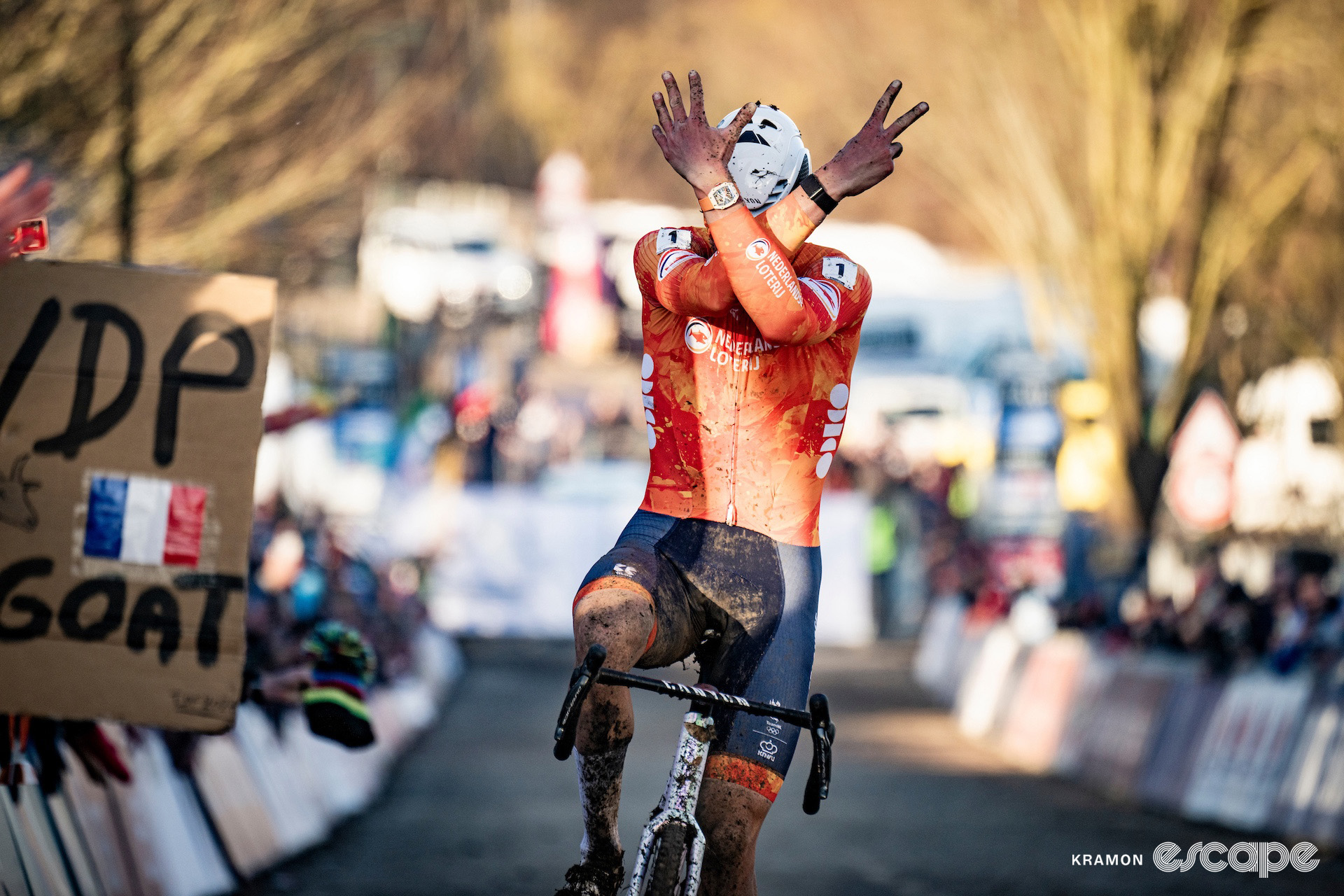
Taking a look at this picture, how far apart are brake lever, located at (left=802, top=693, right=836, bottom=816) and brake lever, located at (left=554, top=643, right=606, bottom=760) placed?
0.57m

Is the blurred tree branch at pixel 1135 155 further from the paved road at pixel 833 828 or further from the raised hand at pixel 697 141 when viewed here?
the raised hand at pixel 697 141

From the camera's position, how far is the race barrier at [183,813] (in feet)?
21.9

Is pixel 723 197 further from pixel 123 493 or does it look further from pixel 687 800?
pixel 123 493

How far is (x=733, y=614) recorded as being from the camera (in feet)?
17.7

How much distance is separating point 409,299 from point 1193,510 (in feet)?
64.4

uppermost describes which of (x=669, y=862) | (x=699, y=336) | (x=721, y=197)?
(x=721, y=197)

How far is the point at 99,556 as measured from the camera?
614 cm

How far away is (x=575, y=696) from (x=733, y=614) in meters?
0.79

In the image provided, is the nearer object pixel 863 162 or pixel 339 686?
pixel 863 162

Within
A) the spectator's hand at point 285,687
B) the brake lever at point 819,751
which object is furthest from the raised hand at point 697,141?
the spectator's hand at point 285,687

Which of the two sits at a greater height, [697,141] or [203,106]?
[203,106]

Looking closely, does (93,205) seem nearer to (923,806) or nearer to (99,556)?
(923,806)

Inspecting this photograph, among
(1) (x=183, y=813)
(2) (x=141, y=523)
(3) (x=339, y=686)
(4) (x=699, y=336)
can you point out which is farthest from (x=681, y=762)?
(1) (x=183, y=813)

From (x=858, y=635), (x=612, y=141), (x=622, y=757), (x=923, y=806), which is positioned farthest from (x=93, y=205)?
(x=612, y=141)
